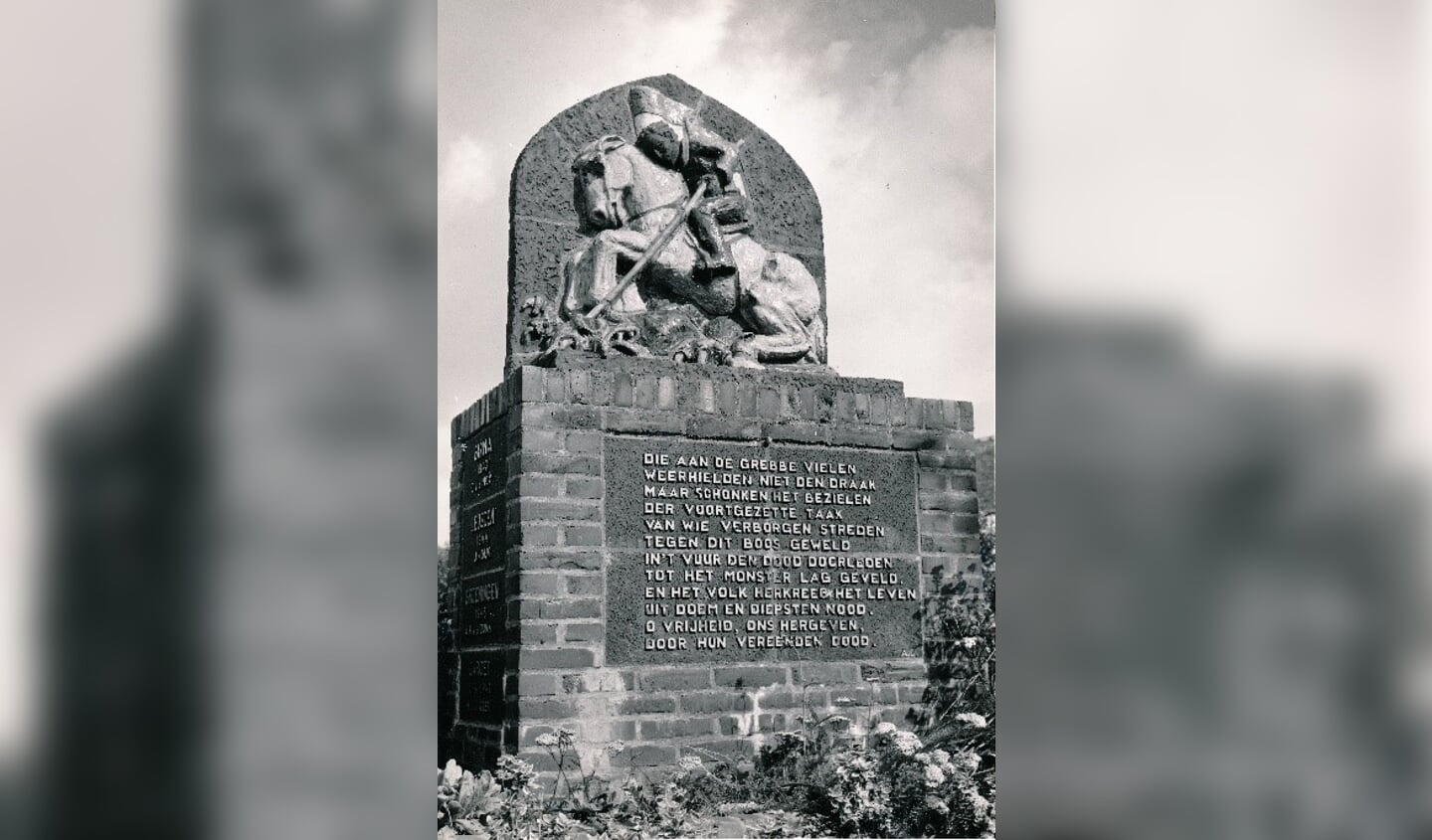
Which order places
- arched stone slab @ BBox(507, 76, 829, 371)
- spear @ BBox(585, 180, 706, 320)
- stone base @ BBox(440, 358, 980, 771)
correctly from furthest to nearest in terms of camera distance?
arched stone slab @ BBox(507, 76, 829, 371), spear @ BBox(585, 180, 706, 320), stone base @ BBox(440, 358, 980, 771)

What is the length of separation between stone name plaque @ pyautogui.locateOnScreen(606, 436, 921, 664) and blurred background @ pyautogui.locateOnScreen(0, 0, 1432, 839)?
184 inches

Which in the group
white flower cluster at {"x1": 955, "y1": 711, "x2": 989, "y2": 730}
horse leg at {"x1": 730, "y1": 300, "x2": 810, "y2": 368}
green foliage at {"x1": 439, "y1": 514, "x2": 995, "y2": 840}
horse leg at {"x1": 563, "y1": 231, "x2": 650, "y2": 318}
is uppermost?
horse leg at {"x1": 563, "y1": 231, "x2": 650, "y2": 318}

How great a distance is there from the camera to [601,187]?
7027mm

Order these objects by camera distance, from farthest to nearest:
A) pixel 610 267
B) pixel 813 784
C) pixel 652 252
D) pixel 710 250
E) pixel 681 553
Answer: pixel 710 250 < pixel 652 252 < pixel 610 267 < pixel 681 553 < pixel 813 784

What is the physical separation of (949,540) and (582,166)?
2.72m

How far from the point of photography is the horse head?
701 centimetres

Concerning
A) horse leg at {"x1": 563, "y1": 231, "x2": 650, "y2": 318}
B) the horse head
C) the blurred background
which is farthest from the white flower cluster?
the blurred background

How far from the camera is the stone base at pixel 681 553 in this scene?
6070 millimetres

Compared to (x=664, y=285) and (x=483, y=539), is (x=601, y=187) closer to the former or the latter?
(x=664, y=285)

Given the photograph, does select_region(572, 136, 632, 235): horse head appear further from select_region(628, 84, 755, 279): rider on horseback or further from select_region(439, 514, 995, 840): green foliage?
select_region(439, 514, 995, 840): green foliage

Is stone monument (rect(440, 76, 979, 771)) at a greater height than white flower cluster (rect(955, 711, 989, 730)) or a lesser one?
greater
